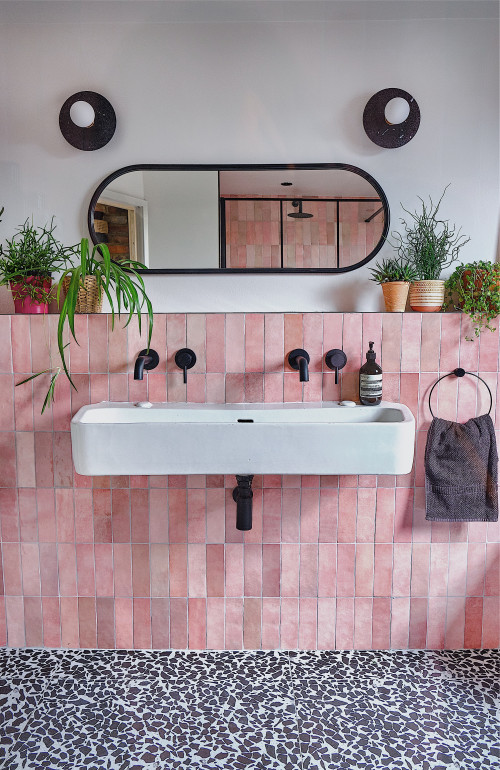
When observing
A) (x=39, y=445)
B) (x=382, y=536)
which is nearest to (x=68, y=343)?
(x=39, y=445)

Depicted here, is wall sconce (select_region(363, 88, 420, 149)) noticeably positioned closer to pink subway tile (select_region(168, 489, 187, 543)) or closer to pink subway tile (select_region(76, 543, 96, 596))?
pink subway tile (select_region(168, 489, 187, 543))

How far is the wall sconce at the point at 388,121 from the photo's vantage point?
184 cm

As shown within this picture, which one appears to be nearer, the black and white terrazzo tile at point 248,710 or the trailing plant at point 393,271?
the black and white terrazzo tile at point 248,710

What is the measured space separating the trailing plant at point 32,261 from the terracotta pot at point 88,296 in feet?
0.27

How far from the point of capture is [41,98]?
1.89m

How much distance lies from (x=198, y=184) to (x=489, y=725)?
6.49 ft

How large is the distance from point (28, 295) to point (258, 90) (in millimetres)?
1112

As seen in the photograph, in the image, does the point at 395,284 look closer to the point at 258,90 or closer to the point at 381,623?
the point at 258,90

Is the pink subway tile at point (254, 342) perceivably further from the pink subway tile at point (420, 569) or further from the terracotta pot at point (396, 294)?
the pink subway tile at point (420, 569)

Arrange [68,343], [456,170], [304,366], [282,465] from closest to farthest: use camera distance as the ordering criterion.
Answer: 1. [282,465]
2. [304,366]
3. [68,343]
4. [456,170]

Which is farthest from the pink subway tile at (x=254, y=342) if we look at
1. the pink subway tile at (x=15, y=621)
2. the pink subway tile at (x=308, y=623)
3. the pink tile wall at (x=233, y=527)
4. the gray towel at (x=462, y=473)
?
the pink subway tile at (x=15, y=621)

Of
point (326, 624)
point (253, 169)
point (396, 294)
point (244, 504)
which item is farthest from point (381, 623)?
point (253, 169)

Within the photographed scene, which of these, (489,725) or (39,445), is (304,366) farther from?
(489,725)

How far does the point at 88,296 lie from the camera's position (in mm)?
1778
